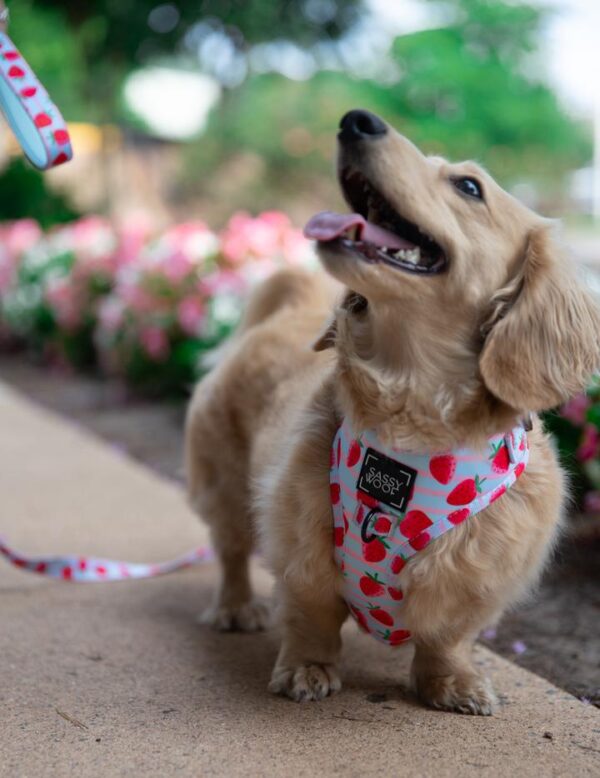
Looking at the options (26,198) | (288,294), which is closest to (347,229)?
(288,294)

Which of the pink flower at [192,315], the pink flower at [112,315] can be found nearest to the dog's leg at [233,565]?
the pink flower at [192,315]

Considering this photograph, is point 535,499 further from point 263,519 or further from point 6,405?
point 6,405

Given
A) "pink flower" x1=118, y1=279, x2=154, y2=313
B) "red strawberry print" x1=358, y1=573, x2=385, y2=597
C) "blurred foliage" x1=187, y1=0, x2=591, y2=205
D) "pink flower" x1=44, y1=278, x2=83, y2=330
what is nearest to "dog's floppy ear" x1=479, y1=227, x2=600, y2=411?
"red strawberry print" x1=358, y1=573, x2=385, y2=597

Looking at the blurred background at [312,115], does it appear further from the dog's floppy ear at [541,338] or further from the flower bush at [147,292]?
the dog's floppy ear at [541,338]

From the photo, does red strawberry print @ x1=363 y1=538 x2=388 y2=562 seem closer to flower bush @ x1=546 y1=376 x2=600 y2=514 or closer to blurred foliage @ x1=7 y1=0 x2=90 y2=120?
flower bush @ x1=546 y1=376 x2=600 y2=514

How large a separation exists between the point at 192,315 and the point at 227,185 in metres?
13.2

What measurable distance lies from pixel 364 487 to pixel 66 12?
1139 cm

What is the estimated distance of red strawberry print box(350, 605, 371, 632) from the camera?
8.35ft

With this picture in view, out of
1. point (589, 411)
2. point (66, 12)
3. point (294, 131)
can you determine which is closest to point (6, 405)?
point (589, 411)

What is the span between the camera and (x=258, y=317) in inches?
145

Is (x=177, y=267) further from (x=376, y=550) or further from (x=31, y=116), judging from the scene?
(x=376, y=550)

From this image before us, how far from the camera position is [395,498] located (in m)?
2.36

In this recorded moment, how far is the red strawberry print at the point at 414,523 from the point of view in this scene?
2346 millimetres

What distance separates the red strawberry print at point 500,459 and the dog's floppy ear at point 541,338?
0.15m
